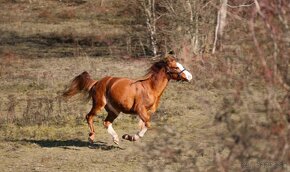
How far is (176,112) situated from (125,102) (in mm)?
4298

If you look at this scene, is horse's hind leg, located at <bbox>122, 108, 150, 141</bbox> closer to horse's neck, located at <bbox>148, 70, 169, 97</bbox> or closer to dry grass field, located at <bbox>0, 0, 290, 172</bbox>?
dry grass field, located at <bbox>0, 0, 290, 172</bbox>

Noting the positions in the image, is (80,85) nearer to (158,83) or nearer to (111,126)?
(111,126)

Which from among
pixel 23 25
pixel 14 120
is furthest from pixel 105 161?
pixel 23 25

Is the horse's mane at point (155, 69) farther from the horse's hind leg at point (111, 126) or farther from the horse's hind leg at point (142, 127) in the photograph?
the horse's hind leg at point (111, 126)

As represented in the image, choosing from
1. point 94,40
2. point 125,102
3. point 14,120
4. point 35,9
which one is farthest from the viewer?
point 35,9

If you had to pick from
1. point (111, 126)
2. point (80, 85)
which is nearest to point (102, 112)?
point (80, 85)

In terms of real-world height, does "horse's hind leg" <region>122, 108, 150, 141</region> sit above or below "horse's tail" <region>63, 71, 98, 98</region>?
below

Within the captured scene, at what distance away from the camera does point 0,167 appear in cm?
1602

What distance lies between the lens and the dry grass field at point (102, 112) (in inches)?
316

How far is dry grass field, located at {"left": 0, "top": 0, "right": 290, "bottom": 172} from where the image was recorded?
26.3 ft

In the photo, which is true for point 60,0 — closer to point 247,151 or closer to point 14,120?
point 14,120

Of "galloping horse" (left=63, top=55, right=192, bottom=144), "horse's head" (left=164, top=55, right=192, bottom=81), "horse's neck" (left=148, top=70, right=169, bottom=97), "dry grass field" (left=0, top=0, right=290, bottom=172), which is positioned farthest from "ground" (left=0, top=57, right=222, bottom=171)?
"horse's neck" (left=148, top=70, right=169, bottom=97)

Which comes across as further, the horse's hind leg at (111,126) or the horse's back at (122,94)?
the horse's back at (122,94)

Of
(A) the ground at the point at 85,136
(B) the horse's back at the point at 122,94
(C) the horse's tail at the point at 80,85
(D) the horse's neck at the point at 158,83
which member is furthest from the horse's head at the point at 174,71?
(C) the horse's tail at the point at 80,85
